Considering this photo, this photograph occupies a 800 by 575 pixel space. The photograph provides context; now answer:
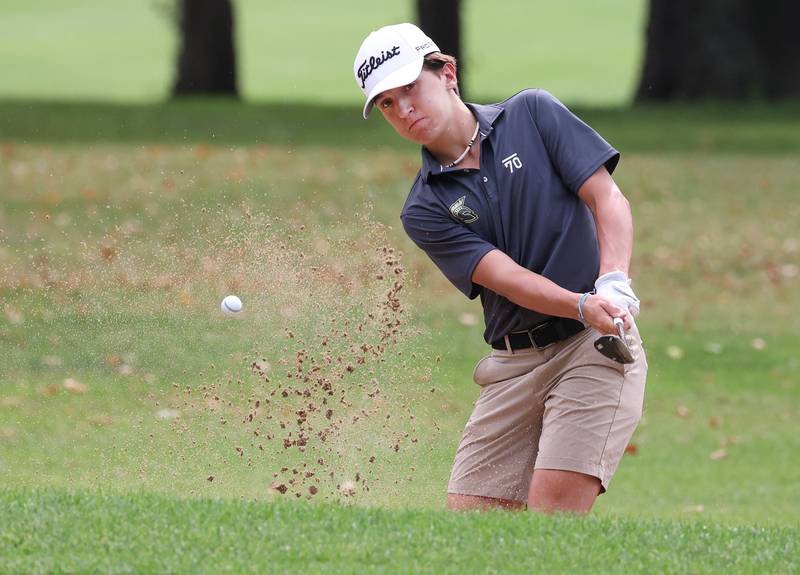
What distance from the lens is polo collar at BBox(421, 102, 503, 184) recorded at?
17.6ft

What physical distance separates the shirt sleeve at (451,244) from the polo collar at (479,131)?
16 cm

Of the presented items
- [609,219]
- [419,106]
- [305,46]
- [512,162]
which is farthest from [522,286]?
[305,46]

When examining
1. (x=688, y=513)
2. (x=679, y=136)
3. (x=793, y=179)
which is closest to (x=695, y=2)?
(x=679, y=136)

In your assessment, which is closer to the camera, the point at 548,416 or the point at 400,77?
the point at 400,77

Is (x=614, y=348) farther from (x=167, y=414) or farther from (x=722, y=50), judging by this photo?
(x=722, y=50)

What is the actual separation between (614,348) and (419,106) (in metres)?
1.10

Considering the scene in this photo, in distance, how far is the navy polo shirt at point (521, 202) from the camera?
5.28 m

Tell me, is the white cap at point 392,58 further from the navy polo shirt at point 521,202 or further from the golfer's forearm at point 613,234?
the golfer's forearm at point 613,234

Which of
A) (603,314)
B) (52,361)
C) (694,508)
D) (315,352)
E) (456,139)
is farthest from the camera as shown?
(52,361)

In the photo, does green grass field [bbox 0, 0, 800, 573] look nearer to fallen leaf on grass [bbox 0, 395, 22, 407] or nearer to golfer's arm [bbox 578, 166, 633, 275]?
fallen leaf on grass [bbox 0, 395, 22, 407]

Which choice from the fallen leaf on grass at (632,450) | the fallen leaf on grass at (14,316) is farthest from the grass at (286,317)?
the fallen leaf on grass at (632,450)

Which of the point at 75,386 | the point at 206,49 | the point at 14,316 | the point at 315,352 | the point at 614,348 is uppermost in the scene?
the point at 614,348

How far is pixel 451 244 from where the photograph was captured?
5.34 metres

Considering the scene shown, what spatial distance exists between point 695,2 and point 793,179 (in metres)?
6.67
